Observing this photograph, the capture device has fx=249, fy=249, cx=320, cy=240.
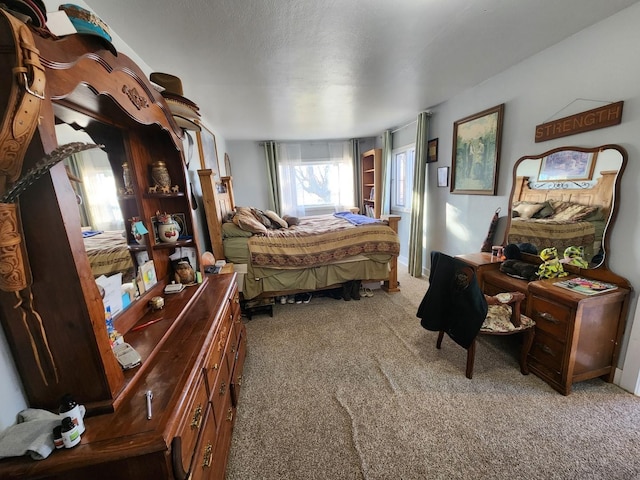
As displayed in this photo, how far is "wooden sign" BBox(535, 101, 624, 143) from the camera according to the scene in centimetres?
156

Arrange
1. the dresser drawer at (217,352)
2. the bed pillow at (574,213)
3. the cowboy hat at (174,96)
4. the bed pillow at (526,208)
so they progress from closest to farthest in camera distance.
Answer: the dresser drawer at (217,352) → the cowboy hat at (174,96) → the bed pillow at (574,213) → the bed pillow at (526,208)

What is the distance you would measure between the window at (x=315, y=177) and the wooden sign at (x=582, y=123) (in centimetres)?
365

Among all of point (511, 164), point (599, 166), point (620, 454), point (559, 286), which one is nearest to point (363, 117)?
point (511, 164)

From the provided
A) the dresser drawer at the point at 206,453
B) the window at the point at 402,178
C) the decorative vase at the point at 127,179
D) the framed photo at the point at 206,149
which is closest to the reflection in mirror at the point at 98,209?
the decorative vase at the point at 127,179

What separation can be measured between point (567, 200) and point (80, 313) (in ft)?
9.34

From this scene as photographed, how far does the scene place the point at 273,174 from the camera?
5.07 metres

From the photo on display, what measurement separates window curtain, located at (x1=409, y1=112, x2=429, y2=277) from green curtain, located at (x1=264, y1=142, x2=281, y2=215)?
272cm

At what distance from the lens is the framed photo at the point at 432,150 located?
328 cm

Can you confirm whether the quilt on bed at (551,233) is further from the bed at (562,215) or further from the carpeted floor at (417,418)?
the carpeted floor at (417,418)

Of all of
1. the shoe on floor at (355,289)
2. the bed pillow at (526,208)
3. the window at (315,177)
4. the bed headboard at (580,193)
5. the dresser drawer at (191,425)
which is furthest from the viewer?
the window at (315,177)

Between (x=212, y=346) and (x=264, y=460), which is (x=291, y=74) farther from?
(x=264, y=460)

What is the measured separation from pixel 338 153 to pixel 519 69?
11.4ft

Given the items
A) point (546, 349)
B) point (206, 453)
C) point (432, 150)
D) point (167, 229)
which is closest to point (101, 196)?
point (167, 229)

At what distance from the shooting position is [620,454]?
4.10ft
